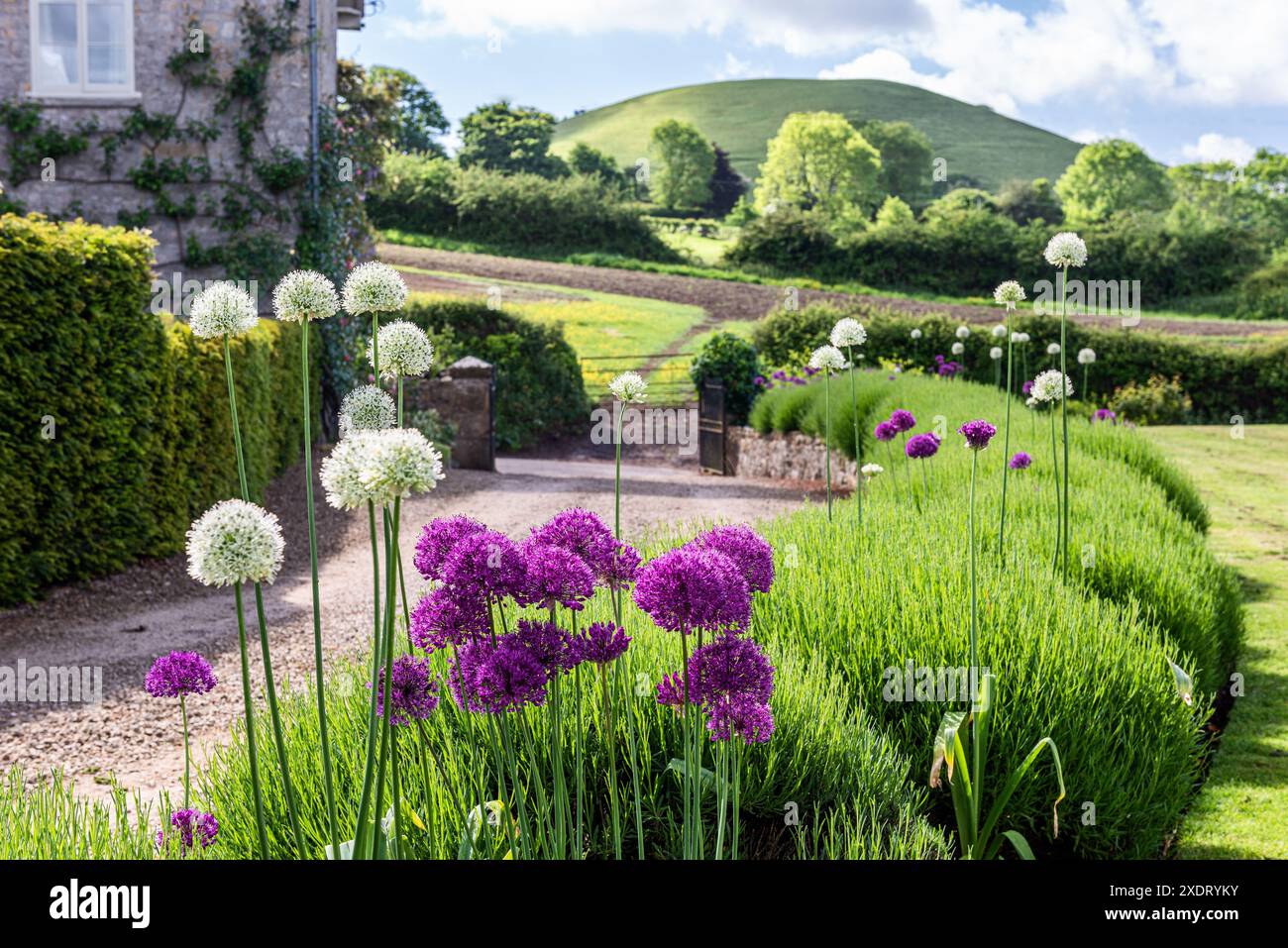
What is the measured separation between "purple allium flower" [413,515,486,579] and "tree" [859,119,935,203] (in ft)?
191

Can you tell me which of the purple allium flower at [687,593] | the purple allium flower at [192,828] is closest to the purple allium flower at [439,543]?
the purple allium flower at [687,593]

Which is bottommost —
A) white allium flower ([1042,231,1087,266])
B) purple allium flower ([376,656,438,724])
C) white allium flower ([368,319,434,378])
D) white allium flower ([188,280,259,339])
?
purple allium flower ([376,656,438,724])

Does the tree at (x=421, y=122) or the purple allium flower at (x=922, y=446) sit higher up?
the tree at (x=421, y=122)

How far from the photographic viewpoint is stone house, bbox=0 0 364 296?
11508mm

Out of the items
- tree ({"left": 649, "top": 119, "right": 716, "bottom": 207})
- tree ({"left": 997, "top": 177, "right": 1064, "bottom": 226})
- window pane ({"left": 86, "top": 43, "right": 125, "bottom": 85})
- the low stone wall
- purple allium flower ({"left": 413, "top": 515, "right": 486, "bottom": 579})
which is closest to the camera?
purple allium flower ({"left": 413, "top": 515, "right": 486, "bottom": 579})

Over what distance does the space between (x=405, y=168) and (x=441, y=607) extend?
30.2 meters

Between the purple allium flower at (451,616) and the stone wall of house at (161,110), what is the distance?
11.3 metres

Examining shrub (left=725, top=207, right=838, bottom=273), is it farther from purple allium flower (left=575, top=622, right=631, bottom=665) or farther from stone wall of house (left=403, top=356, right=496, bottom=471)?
purple allium flower (left=575, top=622, right=631, bottom=665)

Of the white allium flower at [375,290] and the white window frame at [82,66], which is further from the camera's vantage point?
the white window frame at [82,66]

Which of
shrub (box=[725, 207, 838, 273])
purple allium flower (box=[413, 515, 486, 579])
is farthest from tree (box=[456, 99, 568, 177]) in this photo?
purple allium flower (box=[413, 515, 486, 579])

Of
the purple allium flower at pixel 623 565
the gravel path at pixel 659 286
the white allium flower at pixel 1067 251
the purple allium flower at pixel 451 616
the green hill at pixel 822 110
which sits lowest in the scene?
the purple allium flower at pixel 451 616

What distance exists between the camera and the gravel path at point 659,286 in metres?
23.7

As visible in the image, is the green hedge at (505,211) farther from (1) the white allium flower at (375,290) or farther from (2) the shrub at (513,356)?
(1) the white allium flower at (375,290)
